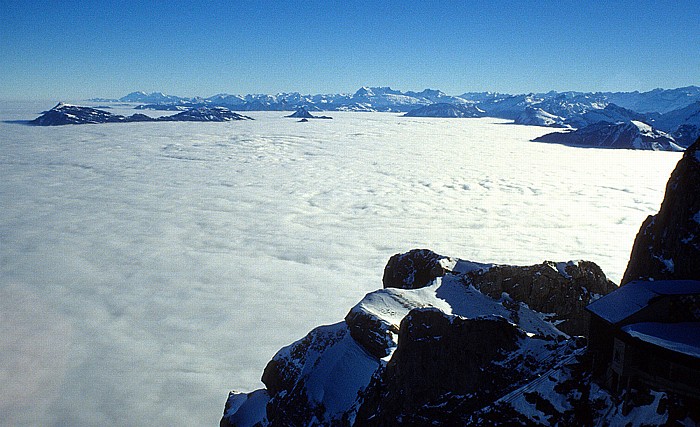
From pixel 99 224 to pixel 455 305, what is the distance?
7575 centimetres

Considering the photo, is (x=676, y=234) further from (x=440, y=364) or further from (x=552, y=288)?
(x=440, y=364)

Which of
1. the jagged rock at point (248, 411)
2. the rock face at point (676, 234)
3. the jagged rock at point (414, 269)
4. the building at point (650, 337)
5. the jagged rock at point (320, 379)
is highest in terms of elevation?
the rock face at point (676, 234)

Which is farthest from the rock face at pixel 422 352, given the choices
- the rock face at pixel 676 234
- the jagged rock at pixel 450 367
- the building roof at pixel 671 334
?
the rock face at pixel 676 234

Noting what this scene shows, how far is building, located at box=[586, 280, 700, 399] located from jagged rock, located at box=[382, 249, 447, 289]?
14714 mm

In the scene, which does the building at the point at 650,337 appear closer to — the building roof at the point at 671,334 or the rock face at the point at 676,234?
the building roof at the point at 671,334

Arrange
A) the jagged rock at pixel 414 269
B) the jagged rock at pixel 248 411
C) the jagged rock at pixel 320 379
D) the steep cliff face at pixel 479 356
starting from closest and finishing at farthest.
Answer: the steep cliff face at pixel 479 356 → the jagged rock at pixel 320 379 → the jagged rock at pixel 248 411 → the jagged rock at pixel 414 269

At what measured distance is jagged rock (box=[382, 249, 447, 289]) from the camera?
3146cm

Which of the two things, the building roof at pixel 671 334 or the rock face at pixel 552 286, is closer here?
the building roof at pixel 671 334

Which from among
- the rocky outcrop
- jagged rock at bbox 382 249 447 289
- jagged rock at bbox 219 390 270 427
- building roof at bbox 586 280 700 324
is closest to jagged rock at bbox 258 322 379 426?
jagged rock at bbox 219 390 270 427

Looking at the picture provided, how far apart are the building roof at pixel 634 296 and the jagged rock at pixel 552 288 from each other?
33.9ft

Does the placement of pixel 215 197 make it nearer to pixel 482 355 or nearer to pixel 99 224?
pixel 99 224

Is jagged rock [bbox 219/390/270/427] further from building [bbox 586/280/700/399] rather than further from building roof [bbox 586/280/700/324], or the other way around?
building roof [bbox 586/280/700/324]

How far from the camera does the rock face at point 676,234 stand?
18031 millimetres

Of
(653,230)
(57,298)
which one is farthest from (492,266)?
(57,298)
